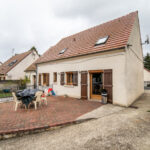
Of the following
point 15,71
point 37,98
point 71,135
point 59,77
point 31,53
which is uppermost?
point 31,53

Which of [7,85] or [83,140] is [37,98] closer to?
[83,140]

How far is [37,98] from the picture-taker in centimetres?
587

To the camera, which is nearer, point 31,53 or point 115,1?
point 115,1

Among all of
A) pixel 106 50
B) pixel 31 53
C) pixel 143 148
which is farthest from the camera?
pixel 31 53

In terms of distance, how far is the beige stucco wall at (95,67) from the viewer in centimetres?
633

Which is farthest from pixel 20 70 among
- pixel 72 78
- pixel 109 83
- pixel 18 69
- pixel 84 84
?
pixel 109 83

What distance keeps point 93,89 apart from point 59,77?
160 inches

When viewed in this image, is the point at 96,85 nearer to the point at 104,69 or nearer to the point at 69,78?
the point at 104,69

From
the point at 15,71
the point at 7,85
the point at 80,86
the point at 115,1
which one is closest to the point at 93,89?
the point at 80,86

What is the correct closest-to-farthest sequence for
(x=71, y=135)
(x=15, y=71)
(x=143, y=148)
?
(x=143, y=148)
(x=71, y=135)
(x=15, y=71)

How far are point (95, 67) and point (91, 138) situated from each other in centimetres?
538

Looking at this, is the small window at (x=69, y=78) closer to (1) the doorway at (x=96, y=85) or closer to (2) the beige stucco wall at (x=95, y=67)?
(2) the beige stucco wall at (x=95, y=67)

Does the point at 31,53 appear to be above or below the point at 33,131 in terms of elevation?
above

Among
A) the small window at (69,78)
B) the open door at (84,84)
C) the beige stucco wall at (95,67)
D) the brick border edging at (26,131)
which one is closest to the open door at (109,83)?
the beige stucco wall at (95,67)
